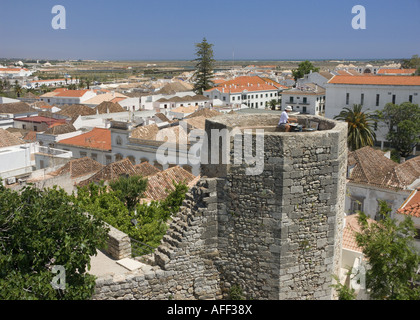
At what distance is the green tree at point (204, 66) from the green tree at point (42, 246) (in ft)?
214

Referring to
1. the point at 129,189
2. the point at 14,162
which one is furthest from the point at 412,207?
the point at 14,162

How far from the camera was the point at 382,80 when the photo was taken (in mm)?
47594

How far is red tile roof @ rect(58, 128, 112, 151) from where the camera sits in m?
31.1

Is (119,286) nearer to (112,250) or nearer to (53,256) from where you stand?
(53,256)

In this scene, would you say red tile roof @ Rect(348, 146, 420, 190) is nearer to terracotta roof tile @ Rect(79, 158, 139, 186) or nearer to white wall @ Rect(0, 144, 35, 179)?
terracotta roof tile @ Rect(79, 158, 139, 186)

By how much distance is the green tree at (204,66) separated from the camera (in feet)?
230

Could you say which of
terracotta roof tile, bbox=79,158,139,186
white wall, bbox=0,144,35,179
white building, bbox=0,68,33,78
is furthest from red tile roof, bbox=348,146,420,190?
white building, bbox=0,68,33,78

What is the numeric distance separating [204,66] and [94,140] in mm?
42689

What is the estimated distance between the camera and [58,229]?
733 centimetres

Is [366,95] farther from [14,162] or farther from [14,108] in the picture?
[14,108]

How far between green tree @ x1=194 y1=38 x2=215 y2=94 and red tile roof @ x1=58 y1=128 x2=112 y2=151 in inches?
1587
